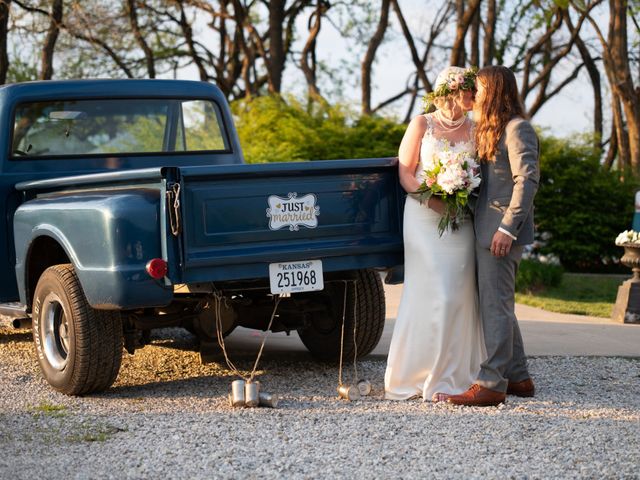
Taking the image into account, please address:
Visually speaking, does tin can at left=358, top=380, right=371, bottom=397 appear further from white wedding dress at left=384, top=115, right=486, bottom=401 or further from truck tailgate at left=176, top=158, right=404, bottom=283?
truck tailgate at left=176, top=158, right=404, bottom=283

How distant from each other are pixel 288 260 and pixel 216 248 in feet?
1.43

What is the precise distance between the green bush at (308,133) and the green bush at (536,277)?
3553mm

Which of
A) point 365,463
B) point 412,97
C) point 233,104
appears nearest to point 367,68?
point 412,97

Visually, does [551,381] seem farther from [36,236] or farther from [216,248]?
[36,236]

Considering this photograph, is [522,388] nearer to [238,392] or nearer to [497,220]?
[497,220]

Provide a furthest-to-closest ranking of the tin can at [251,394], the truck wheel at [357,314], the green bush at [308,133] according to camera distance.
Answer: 1. the green bush at [308,133]
2. the truck wheel at [357,314]
3. the tin can at [251,394]

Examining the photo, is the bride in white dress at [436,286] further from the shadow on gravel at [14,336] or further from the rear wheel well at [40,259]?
the shadow on gravel at [14,336]

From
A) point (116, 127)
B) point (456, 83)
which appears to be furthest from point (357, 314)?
point (116, 127)

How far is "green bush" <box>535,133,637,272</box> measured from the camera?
611 inches

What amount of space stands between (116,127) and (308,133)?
345 inches

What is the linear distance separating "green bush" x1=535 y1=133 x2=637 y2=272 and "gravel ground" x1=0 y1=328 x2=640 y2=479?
862 cm

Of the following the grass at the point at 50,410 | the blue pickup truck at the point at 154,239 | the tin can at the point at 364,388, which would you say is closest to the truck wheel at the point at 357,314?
the blue pickup truck at the point at 154,239

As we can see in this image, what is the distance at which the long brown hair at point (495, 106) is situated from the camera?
19.5 feet

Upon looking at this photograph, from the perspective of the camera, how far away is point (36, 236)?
6.39m
